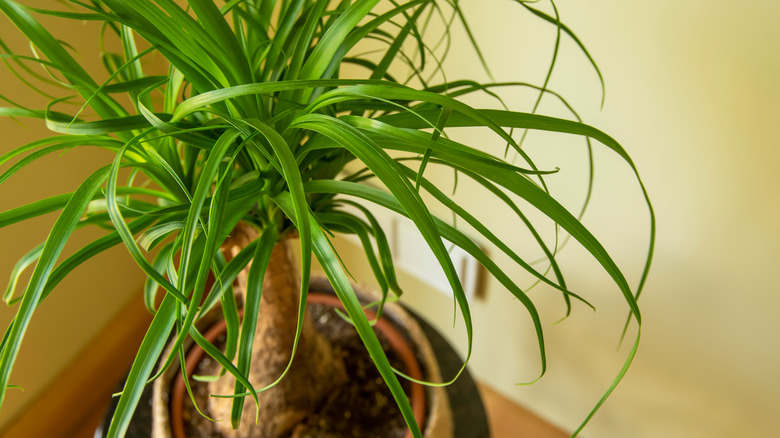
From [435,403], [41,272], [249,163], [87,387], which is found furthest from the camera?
[87,387]

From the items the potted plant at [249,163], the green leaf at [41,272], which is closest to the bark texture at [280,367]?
the potted plant at [249,163]

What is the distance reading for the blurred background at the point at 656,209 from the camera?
76 centimetres

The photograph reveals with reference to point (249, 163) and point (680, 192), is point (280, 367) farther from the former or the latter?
point (680, 192)

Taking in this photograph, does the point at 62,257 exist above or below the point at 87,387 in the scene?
above

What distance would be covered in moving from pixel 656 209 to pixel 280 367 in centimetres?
55

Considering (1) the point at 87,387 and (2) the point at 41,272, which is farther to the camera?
(1) the point at 87,387

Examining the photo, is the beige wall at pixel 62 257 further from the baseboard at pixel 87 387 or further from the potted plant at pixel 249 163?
the potted plant at pixel 249 163

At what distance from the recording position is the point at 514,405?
1.27 meters

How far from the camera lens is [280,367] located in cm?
73

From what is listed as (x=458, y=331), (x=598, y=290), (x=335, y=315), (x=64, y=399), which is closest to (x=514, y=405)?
(x=458, y=331)

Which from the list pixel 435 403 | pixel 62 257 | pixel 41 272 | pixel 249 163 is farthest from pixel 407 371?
pixel 62 257

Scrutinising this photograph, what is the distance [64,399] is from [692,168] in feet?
3.60

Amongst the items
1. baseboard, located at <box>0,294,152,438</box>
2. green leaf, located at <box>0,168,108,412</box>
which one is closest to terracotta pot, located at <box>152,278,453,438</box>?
green leaf, located at <box>0,168,108,412</box>

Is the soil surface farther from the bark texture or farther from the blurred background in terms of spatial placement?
the blurred background
